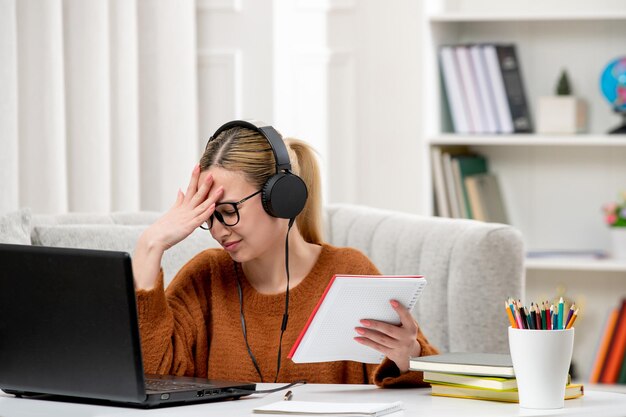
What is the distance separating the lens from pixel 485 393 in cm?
130

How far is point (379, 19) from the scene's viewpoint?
328cm

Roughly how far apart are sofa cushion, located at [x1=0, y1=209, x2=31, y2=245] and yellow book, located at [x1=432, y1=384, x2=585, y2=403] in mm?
925

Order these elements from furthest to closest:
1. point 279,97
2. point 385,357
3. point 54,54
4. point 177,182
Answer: point 279,97 → point 177,182 → point 54,54 → point 385,357

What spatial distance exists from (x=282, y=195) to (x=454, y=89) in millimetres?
1833

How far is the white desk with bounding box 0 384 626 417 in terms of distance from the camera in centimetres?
121

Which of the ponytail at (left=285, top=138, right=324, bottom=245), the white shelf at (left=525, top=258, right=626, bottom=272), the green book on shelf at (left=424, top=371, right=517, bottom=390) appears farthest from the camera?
the white shelf at (left=525, top=258, right=626, bottom=272)

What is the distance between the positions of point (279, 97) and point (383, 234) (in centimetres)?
114

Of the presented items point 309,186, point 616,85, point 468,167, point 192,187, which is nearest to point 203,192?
point 192,187

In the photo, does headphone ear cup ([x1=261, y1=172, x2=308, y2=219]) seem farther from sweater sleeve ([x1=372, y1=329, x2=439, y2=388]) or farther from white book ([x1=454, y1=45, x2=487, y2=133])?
white book ([x1=454, y1=45, x2=487, y2=133])

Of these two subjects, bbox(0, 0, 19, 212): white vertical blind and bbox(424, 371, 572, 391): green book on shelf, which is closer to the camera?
bbox(424, 371, 572, 391): green book on shelf

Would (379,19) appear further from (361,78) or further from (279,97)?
(279,97)

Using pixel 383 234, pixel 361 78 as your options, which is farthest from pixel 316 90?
pixel 383 234

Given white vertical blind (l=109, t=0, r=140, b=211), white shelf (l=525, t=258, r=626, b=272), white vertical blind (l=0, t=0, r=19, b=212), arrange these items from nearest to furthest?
white vertical blind (l=0, t=0, r=19, b=212), white vertical blind (l=109, t=0, r=140, b=211), white shelf (l=525, t=258, r=626, b=272)

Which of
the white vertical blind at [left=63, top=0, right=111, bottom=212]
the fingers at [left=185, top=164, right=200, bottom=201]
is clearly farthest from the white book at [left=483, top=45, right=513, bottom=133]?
the fingers at [left=185, top=164, right=200, bottom=201]
